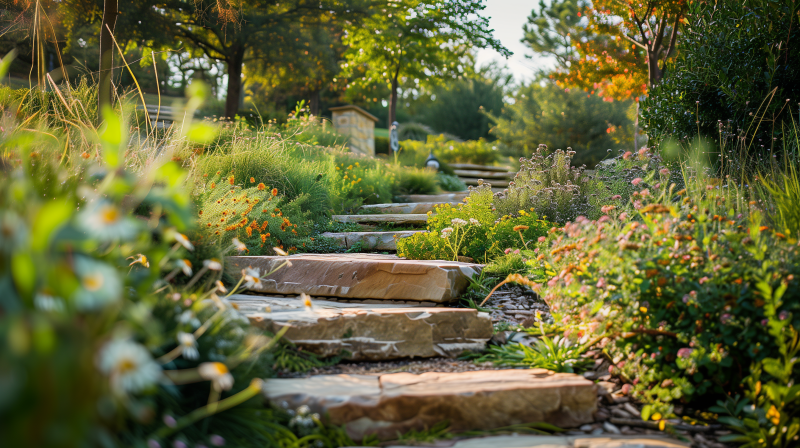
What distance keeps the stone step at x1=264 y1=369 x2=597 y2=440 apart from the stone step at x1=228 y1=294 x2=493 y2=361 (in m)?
0.34

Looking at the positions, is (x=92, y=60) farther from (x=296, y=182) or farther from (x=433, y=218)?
(x=433, y=218)

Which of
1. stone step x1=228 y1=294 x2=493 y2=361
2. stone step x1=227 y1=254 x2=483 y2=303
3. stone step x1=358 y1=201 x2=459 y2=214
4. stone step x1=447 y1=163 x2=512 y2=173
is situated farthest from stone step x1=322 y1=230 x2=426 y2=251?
stone step x1=447 y1=163 x2=512 y2=173

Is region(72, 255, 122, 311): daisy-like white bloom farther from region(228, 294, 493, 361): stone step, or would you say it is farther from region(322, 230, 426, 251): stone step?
region(322, 230, 426, 251): stone step

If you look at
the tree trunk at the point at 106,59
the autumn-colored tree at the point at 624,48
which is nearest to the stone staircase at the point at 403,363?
the tree trunk at the point at 106,59

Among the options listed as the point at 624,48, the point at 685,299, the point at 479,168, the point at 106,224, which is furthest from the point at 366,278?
the point at 479,168

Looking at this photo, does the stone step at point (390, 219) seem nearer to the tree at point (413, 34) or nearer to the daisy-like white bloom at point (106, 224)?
the daisy-like white bloom at point (106, 224)

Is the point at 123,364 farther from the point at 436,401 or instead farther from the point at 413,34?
the point at 413,34

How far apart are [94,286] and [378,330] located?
5.35ft

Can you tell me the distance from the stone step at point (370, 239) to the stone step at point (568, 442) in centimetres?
283

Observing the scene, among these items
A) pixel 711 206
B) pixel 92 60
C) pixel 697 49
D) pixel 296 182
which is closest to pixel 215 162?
pixel 296 182

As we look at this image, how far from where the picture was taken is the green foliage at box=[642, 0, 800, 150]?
3678mm

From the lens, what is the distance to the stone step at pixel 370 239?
4.39 m

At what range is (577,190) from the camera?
4.34m

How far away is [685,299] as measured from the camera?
5.55 feet
